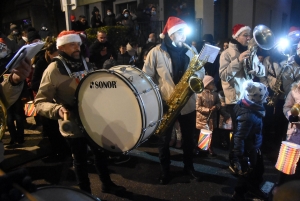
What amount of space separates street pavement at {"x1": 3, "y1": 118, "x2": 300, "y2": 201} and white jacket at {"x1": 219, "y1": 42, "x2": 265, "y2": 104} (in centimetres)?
111

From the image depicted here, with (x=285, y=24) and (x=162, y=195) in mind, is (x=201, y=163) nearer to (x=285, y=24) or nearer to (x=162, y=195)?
(x=162, y=195)

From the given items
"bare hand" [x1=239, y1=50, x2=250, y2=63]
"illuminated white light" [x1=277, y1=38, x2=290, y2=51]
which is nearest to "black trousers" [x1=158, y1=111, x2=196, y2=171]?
"bare hand" [x1=239, y1=50, x2=250, y2=63]

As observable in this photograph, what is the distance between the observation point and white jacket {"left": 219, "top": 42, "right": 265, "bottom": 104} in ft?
12.8

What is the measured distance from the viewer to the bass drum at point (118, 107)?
242 centimetres

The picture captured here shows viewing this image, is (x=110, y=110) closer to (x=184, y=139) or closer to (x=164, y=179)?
(x=184, y=139)

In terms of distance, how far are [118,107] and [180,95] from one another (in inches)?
47.1

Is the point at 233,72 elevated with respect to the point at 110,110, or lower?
elevated

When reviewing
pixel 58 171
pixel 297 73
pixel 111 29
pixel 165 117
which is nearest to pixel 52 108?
pixel 165 117

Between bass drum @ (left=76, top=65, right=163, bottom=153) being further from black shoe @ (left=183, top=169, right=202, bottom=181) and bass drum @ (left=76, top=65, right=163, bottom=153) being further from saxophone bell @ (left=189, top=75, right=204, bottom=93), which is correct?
black shoe @ (left=183, top=169, right=202, bottom=181)

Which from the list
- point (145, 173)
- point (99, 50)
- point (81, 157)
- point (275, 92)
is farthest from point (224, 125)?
point (99, 50)

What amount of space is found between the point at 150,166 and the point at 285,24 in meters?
19.5

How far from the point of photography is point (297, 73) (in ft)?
14.3

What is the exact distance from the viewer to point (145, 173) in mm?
4164

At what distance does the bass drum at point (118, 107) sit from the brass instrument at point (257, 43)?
69.0 inches
